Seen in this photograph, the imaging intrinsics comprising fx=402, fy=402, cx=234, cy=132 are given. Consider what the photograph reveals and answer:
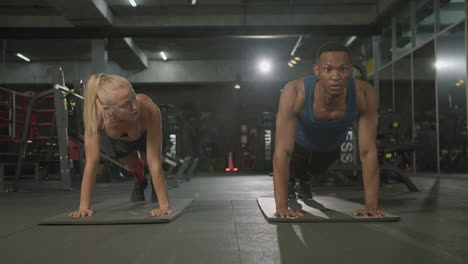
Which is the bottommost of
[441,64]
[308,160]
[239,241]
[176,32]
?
[239,241]

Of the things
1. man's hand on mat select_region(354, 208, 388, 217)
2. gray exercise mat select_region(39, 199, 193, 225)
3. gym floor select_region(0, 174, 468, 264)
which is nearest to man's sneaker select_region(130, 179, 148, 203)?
gray exercise mat select_region(39, 199, 193, 225)

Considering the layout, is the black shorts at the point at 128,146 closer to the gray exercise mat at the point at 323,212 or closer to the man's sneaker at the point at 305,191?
the gray exercise mat at the point at 323,212

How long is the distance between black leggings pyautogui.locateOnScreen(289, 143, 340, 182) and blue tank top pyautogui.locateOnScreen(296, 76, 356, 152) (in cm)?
8

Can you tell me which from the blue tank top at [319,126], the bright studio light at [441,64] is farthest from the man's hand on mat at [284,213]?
the bright studio light at [441,64]

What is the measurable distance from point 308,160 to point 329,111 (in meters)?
0.71

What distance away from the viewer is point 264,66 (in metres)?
12.5

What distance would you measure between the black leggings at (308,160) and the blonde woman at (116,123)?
0.97m

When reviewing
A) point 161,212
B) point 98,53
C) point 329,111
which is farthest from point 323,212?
point 98,53

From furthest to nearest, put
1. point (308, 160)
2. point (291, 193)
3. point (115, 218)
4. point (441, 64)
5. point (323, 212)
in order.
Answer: point (441, 64), point (291, 193), point (308, 160), point (323, 212), point (115, 218)

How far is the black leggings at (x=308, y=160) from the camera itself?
111 inches

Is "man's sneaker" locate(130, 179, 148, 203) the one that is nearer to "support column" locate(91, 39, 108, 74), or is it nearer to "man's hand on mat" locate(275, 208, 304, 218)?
"man's hand on mat" locate(275, 208, 304, 218)

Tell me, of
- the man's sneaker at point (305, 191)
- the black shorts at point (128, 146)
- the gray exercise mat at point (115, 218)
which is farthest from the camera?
the man's sneaker at point (305, 191)

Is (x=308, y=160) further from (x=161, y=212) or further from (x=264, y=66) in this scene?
(x=264, y=66)

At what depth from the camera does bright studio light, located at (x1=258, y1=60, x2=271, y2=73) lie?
12383 millimetres
